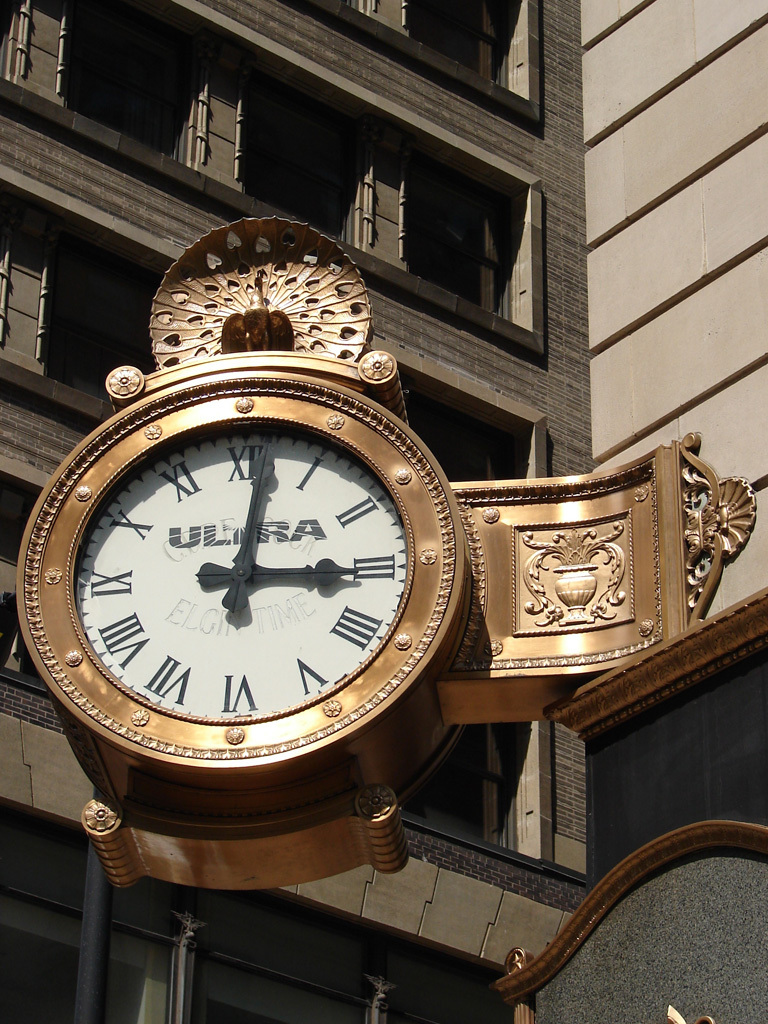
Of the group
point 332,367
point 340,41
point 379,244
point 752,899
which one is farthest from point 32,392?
point 752,899

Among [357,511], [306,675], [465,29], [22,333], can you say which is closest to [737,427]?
[357,511]

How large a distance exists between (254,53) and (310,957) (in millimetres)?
10111

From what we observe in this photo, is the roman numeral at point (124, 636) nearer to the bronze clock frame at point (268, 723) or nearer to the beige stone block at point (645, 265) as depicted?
the bronze clock frame at point (268, 723)

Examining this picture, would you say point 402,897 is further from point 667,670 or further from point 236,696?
point 667,670

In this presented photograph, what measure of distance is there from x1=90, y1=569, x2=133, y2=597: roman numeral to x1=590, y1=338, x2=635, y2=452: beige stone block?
1321mm

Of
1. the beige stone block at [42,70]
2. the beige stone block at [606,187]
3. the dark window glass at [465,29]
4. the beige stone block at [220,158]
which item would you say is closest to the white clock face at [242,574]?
the beige stone block at [606,187]

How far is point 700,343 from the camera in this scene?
5375 millimetres

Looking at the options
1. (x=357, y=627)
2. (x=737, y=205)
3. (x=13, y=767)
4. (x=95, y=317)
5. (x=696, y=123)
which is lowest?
(x=357, y=627)

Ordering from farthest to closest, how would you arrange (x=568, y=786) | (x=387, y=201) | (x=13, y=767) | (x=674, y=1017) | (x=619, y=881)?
1. (x=387, y=201)
2. (x=568, y=786)
3. (x=13, y=767)
4. (x=619, y=881)
5. (x=674, y=1017)

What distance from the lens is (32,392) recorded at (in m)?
19.6

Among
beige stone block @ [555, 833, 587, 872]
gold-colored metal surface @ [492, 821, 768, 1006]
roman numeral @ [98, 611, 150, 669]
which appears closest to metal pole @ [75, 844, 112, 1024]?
beige stone block @ [555, 833, 587, 872]

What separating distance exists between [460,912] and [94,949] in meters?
5.47

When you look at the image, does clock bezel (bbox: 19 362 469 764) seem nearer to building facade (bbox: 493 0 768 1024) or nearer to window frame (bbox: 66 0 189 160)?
building facade (bbox: 493 0 768 1024)

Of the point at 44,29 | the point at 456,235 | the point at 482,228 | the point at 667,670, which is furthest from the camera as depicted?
the point at 482,228
